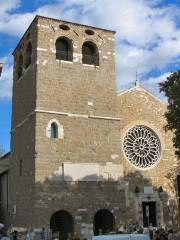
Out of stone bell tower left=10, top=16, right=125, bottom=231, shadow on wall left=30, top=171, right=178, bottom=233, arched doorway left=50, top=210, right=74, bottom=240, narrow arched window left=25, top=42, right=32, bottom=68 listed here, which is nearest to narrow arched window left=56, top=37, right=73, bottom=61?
stone bell tower left=10, top=16, right=125, bottom=231

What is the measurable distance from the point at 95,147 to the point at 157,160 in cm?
441

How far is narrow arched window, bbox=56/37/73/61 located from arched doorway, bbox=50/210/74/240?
354 inches

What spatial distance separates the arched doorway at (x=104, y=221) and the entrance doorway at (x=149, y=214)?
7.54 feet

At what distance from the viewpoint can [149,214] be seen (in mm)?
25859

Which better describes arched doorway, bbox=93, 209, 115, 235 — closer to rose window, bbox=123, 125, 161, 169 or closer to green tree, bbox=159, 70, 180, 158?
rose window, bbox=123, 125, 161, 169

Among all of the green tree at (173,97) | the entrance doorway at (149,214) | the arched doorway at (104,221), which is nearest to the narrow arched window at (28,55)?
the arched doorway at (104,221)

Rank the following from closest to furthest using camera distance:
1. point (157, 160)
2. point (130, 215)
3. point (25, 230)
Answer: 1. point (25, 230)
2. point (130, 215)
3. point (157, 160)

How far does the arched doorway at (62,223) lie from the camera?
2344 centimetres

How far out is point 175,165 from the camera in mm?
27078

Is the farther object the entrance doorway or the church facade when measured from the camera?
the entrance doorway

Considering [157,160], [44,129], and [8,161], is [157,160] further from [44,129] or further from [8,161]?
[8,161]

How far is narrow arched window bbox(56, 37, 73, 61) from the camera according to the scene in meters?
25.8

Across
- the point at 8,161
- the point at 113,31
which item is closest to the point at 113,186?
the point at 8,161

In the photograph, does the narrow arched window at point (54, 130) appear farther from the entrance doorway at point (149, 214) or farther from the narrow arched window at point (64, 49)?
the entrance doorway at point (149, 214)
